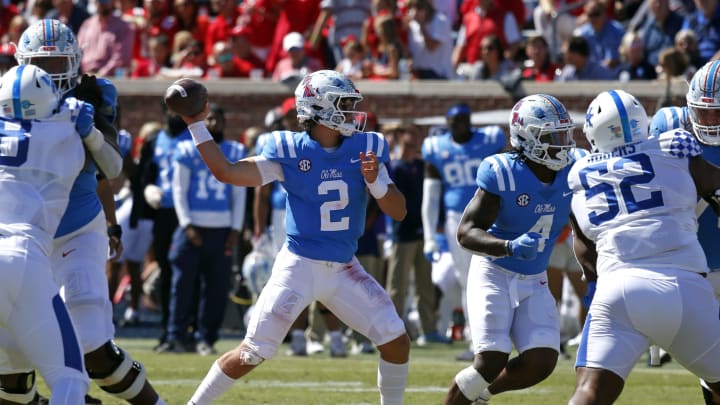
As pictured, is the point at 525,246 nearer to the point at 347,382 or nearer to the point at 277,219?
A: the point at 347,382

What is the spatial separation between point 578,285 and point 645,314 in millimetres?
5555

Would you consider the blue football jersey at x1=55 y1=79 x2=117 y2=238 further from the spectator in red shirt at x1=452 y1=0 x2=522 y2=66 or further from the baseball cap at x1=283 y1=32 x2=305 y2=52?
the spectator in red shirt at x1=452 y1=0 x2=522 y2=66

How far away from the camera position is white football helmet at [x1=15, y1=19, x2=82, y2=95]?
6.42 metres

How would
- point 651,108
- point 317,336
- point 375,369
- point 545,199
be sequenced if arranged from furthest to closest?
point 651,108 → point 317,336 → point 375,369 → point 545,199

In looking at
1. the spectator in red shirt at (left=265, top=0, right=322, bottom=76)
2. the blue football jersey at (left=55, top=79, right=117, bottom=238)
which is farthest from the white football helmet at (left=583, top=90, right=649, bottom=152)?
the spectator in red shirt at (left=265, top=0, right=322, bottom=76)

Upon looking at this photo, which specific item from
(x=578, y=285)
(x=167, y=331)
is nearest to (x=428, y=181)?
(x=578, y=285)

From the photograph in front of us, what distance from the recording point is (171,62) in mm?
15273

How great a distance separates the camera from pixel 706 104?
640 centimetres

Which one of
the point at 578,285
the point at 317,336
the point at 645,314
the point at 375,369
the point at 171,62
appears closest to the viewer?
the point at 645,314

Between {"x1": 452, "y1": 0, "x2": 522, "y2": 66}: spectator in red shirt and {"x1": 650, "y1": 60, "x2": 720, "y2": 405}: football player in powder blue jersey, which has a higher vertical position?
{"x1": 650, "y1": 60, "x2": 720, "y2": 405}: football player in powder blue jersey

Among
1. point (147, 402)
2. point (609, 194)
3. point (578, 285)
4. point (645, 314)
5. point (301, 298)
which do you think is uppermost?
point (609, 194)

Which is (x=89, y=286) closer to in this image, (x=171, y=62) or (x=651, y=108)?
(x=651, y=108)

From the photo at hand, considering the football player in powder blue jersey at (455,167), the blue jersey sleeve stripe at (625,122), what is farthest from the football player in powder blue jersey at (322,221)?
the football player in powder blue jersey at (455,167)

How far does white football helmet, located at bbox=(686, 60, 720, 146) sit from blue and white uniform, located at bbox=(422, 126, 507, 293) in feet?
14.4
